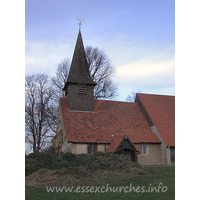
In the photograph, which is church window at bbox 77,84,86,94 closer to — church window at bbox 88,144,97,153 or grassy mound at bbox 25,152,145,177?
church window at bbox 88,144,97,153

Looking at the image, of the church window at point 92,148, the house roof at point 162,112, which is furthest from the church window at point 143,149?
the church window at point 92,148

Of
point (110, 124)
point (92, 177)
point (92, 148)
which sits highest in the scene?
point (110, 124)

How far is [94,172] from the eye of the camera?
44.7ft

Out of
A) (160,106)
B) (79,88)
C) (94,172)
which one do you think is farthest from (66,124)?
(160,106)

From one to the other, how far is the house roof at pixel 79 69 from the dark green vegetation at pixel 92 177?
10712 millimetres

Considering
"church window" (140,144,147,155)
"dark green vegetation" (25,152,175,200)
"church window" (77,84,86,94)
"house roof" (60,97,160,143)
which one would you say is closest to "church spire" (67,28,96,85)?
"church window" (77,84,86,94)

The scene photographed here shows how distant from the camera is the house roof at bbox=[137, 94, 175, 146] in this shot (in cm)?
2342

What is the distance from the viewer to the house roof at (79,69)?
2506 centimetres

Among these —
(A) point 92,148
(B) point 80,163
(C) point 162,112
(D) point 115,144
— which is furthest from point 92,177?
(C) point 162,112

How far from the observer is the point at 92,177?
12.6 m

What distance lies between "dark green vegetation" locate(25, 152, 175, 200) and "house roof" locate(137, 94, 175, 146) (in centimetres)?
883

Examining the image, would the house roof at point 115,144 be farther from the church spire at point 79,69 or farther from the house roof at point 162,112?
the church spire at point 79,69

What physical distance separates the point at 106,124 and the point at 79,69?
6920 millimetres

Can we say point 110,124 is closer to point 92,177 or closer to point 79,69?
point 79,69
